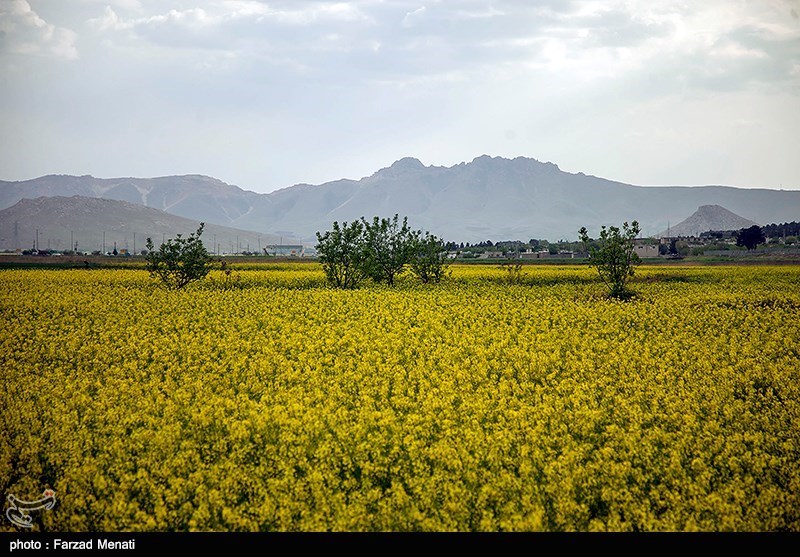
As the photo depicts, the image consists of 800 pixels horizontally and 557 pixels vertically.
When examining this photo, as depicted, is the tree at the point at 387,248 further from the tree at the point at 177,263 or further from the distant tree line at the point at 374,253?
the tree at the point at 177,263

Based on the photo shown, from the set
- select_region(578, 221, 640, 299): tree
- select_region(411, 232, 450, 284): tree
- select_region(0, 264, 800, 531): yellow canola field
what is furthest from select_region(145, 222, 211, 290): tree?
select_region(578, 221, 640, 299): tree

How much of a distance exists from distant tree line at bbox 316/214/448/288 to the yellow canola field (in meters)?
21.5

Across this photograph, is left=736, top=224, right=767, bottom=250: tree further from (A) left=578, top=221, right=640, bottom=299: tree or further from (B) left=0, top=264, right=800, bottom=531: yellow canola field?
(B) left=0, top=264, right=800, bottom=531: yellow canola field

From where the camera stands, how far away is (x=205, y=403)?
1520 centimetres

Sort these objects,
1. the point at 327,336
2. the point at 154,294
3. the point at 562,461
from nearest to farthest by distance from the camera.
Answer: the point at 562,461
the point at 327,336
the point at 154,294

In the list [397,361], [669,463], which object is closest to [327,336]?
[397,361]

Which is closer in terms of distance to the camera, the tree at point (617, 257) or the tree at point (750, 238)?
the tree at point (617, 257)

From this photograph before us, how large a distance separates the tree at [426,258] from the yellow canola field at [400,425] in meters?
25.4

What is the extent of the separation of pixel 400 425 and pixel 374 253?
3665 centimetres

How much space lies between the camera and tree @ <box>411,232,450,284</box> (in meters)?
51.3

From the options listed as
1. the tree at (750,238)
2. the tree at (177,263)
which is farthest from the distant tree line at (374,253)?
the tree at (750,238)

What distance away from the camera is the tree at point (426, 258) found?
5134 cm

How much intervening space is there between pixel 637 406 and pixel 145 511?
34.7ft

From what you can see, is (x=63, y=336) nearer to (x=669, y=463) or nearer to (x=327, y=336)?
(x=327, y=336)
